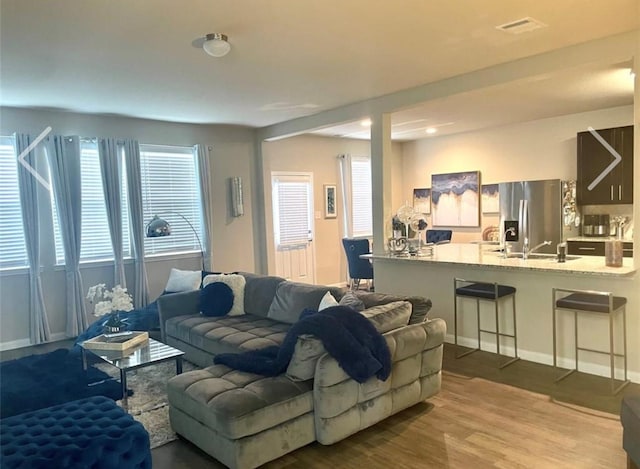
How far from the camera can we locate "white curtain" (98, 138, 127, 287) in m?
6.05

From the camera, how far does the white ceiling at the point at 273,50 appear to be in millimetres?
3010

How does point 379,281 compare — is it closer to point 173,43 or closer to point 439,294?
point 439,294

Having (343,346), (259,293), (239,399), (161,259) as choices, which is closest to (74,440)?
(239,399)

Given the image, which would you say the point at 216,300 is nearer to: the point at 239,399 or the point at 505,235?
the point at 239,399

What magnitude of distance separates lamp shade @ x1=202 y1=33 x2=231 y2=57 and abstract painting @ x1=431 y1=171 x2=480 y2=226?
5961 millimetres

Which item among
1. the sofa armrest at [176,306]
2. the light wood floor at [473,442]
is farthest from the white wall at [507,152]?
the sofa armrest at [176,306]

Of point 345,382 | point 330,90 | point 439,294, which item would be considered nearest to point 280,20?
point 330,90

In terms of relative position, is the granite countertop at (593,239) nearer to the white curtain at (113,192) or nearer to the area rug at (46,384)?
the area rug at (46,384)

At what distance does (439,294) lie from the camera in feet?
16.8

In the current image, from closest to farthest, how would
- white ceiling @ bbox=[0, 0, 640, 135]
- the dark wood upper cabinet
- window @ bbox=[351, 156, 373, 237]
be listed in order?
1. white ceiling @ bbox=[0, 0, 640, 135]
2. the dark wood upper cabinet
3. window @ bbox=[351, 156, 373, 237]

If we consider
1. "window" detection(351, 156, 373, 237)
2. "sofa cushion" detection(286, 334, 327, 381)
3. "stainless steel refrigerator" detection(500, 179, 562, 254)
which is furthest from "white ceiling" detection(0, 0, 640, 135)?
"window" detection(351, 156, 373, 237)

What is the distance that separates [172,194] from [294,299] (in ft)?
11.1

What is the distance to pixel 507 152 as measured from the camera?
25.8 feet

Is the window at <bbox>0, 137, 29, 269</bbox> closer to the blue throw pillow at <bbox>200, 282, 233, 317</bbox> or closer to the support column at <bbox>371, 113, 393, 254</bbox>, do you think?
the blue throw pillow at <bbox>200, 282, 233, 317</bbox>
